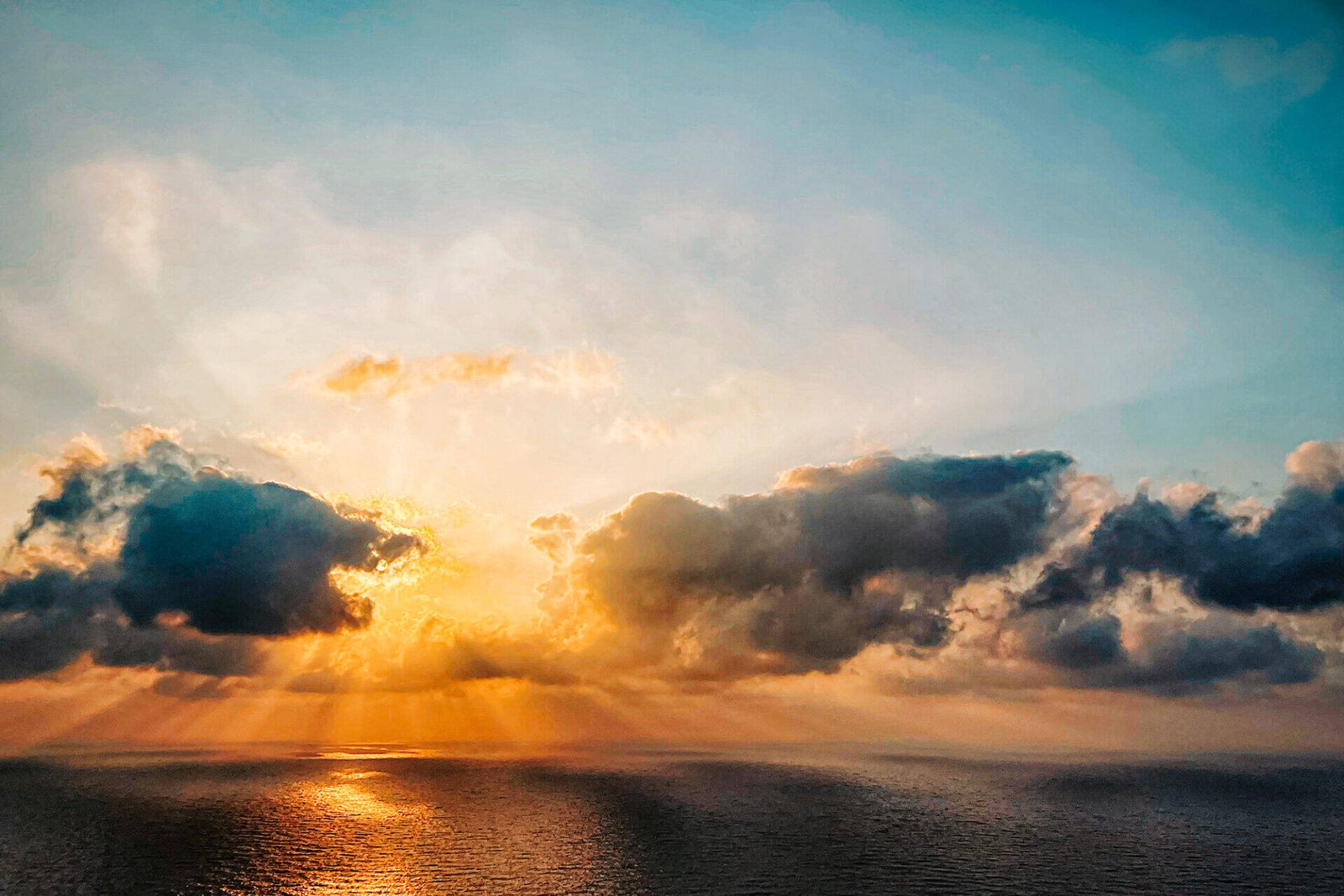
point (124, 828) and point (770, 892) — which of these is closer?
point (770, 892)

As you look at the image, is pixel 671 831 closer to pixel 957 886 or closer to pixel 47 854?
pixel 957 886

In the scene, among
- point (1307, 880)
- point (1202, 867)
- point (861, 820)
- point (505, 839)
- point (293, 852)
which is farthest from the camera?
point (861, 820)

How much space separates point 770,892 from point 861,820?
9276 cm

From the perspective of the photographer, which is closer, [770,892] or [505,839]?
[770,892]

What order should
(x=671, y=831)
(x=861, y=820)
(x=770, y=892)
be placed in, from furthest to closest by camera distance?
(x=861, y=820), (x=671, y=831), (x=770, y=892)

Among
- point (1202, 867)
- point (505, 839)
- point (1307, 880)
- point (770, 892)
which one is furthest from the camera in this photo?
point (505, 839)

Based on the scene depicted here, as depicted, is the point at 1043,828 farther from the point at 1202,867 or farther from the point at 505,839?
the point at 505,839

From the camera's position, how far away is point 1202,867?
449 ft

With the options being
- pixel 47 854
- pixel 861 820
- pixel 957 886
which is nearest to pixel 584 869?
pixel 957 886

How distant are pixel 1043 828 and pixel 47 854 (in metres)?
220

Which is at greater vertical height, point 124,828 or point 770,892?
point 770,892

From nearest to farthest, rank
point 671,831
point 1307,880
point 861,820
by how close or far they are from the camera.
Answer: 1. point 1307,880
2. point 671,831
3. point 861,820

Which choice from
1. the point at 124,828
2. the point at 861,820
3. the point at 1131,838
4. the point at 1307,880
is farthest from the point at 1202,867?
the point at 124,828

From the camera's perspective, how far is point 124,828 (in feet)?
585
